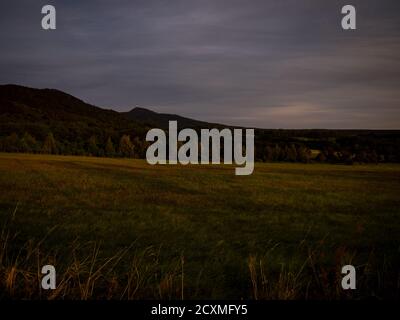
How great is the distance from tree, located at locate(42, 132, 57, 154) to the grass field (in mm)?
65216

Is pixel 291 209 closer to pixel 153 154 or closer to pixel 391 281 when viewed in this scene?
pixel 391 281

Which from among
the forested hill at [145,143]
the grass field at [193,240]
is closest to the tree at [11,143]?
the forested hill at [145,143]

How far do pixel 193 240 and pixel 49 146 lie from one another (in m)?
89.9

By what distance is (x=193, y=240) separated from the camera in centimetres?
1398

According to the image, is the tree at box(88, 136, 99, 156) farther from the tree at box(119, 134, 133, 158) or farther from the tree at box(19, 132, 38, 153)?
the tree at box(19, 132, 38, 153)

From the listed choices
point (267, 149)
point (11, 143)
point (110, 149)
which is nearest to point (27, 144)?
point (11, 143)

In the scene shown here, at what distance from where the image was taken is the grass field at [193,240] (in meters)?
6.62

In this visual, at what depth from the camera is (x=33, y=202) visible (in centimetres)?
2134

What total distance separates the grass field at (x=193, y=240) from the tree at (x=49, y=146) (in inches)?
2568

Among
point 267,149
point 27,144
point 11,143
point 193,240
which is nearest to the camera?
point 193,240

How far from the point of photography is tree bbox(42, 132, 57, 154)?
Answer: 94688 millimetres

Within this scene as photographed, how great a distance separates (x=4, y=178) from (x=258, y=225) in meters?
23.7

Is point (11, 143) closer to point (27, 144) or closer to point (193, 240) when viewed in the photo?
point (27, 144)

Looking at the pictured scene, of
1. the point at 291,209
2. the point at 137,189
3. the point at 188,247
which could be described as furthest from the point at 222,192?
the point at 188,247
